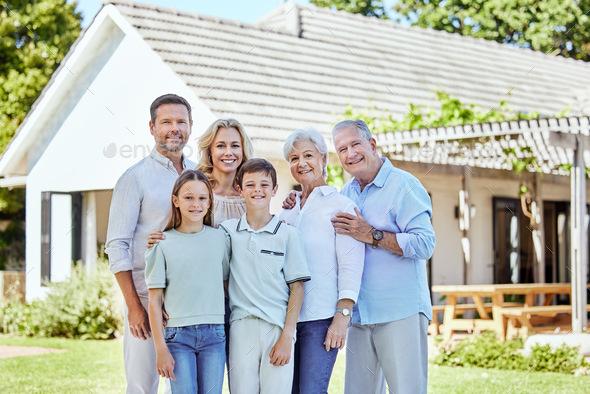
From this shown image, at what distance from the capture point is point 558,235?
1307cm

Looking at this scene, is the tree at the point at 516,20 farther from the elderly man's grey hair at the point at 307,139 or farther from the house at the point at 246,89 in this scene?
the elderly man's grey hair at the point at 307,139

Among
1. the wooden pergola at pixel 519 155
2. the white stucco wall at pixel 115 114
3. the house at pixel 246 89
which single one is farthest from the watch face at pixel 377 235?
the wooden pergola at pixel 519 155

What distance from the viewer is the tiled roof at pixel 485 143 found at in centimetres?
788

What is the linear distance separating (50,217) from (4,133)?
6864mm

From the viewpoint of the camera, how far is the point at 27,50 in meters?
17.9

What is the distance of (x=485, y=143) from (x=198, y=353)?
6916 millimetres

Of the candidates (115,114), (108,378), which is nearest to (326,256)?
(115,114)

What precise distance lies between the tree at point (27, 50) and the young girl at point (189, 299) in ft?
49.7

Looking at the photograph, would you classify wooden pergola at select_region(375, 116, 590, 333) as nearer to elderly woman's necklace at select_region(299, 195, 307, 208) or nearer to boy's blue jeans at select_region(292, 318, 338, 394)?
elderly woman's necklace at select_region(299, 195, 307, 208)

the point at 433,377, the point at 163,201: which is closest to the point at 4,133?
the point at 433,377

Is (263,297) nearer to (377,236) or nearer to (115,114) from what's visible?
(377,236)

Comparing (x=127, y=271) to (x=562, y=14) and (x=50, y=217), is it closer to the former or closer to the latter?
(x=50, y=217)

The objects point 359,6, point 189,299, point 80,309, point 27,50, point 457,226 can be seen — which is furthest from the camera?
point 359,6

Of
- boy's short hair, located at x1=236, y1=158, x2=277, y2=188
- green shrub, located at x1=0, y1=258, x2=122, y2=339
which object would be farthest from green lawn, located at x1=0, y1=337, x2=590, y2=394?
boy's short hair, located at x1=236, y1=158, x2=277, y2=188
